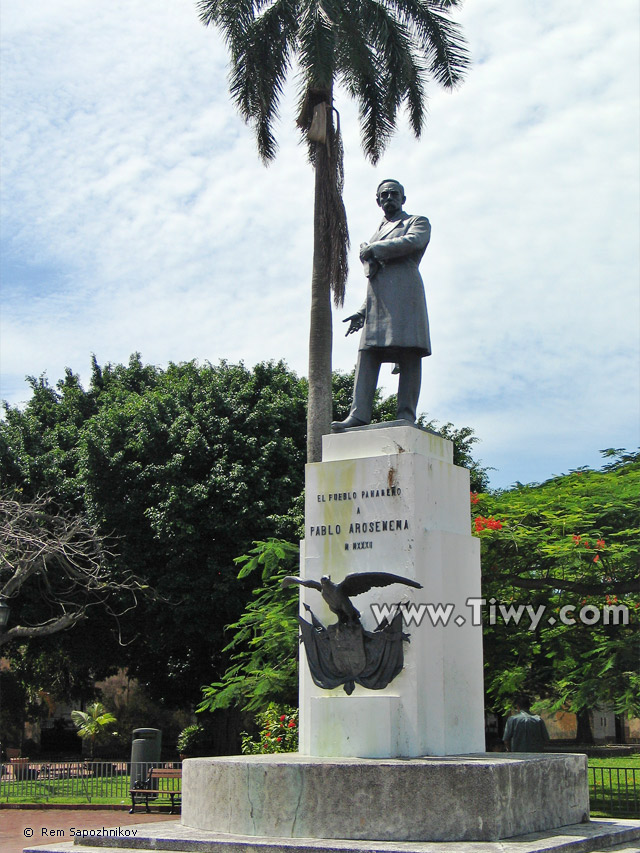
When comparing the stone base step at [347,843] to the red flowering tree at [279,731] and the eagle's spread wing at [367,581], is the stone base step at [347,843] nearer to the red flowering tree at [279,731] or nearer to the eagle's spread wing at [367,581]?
the eagle's spread wing at [367,581]

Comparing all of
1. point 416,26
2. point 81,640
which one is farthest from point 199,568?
point 416,26

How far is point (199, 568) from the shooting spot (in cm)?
2520

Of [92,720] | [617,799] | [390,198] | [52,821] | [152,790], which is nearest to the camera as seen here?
[390,198]

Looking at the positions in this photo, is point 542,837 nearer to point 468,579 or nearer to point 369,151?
point 468,579

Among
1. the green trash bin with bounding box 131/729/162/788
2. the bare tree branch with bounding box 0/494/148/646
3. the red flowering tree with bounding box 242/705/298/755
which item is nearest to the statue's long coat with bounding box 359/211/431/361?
the red flowering tree with bounding box 242/705/298/755

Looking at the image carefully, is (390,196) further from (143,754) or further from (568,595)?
(143,754)

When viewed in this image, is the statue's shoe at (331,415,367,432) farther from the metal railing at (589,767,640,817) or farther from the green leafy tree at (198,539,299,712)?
the metal railing at (589,767,640,817)

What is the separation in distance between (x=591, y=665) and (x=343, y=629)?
777 cm

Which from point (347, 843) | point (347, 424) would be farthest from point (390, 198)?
point (347, 843)

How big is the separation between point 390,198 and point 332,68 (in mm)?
9194

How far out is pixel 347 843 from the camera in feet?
23.7

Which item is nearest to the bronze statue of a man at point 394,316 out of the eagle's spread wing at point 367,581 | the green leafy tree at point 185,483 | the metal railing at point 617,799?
the eagle's spread wing at point 367,581

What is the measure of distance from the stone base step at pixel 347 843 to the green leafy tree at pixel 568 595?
663 centimetres

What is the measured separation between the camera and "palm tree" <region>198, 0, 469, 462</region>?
18.8 m
